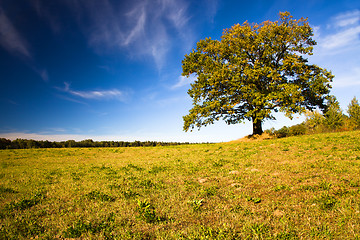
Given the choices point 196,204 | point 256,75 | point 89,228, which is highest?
point 256,75

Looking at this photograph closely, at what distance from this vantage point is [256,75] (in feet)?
80.8

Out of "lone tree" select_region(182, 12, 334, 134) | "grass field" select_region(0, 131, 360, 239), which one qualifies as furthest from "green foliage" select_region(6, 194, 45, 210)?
"lone tree" select_region(182, 12, 334, 134)

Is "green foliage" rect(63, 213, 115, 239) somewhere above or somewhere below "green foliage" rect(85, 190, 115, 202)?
below

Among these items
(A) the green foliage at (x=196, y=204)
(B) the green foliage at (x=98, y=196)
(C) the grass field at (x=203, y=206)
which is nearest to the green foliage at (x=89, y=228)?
(C) the grass field at (x=203, y=206)

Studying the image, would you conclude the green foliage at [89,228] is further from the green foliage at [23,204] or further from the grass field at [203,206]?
the green foliage at [23,204]

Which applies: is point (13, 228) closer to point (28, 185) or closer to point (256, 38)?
point (28, 185)

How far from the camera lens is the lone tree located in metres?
24.4

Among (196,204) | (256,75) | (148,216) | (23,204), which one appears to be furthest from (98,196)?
(256,75)

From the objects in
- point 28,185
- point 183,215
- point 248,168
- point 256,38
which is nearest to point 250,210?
point 183,215

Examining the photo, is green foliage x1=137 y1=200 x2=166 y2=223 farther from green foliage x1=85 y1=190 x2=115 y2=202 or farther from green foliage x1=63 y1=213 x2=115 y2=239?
green foliage x1=85 y1=190 x2=115 y2=202

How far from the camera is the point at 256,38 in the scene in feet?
86.1

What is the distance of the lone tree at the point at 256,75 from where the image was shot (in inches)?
959

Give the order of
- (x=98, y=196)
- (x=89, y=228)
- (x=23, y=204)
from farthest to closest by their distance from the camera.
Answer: (x=98, y=196) → (x=23, y=204) → (x=89, y=228)

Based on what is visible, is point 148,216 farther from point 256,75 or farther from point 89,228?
point 256,75
